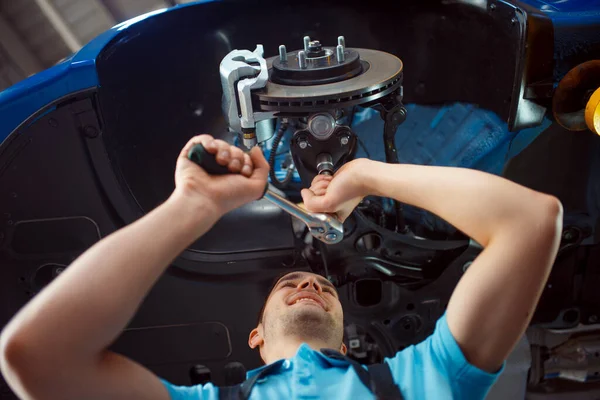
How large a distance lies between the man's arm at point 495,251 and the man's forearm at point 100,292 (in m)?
0.41

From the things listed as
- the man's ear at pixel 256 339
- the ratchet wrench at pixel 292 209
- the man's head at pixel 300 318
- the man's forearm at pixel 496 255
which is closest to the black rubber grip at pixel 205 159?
the ratchet wrench at pixel 292 209

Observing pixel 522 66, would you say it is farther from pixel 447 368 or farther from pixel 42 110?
pixel 42 110

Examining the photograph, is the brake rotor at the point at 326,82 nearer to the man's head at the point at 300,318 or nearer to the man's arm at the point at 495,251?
the man's arm at the point at 495,251

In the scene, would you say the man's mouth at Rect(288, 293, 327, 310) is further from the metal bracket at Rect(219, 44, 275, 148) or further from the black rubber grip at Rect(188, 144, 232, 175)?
the black rubber grip at Rect(188, 144, 232, 175)

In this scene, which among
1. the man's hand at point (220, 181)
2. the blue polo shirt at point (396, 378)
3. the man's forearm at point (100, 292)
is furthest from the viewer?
the blue polo shirt at point (396, 378)

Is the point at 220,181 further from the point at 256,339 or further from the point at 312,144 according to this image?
the point at 256,339

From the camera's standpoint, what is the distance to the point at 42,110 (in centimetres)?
127

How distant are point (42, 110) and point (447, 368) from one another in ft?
3.28

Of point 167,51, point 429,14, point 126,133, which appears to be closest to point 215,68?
point 167,51

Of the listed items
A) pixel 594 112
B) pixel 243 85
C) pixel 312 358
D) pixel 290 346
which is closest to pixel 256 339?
pixel 290 346

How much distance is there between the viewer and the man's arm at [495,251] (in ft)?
2.82

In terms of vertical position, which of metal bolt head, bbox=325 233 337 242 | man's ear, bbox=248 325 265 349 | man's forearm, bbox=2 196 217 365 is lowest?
man's ear, bbox=248 325 265 349

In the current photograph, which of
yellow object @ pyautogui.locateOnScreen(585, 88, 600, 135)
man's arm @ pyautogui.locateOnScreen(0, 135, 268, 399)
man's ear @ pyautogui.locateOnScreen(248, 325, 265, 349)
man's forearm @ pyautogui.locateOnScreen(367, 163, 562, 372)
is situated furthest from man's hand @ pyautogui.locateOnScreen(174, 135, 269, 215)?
yellow object @ pyautogui.locateOnScreen(585, 88, 600, 135)

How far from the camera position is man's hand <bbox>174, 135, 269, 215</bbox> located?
843mm
